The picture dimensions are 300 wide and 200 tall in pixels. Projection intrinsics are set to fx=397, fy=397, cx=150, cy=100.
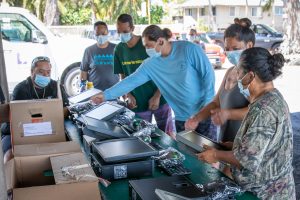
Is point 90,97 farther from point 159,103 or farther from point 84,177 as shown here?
point 84,177

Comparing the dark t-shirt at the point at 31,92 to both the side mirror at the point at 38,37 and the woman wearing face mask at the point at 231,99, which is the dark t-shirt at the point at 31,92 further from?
the side mirror at the point at 38,37

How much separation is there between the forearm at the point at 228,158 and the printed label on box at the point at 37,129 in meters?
1.10

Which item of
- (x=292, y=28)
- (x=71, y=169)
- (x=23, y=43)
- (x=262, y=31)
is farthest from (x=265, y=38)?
(x=71, y=169)

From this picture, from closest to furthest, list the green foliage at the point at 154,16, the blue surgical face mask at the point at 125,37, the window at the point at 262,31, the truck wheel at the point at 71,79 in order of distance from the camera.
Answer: the blue surgical face mask at the point at 125,37 → the truck wheel at the point at 71,79 → the window at the point at 262,31 → the green foliage at the point at 154,16

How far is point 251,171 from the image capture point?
1.74 m

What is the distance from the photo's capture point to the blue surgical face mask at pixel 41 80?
10.7ft

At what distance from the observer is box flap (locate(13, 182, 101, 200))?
133 centimetres

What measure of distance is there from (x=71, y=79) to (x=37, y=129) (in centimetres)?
513

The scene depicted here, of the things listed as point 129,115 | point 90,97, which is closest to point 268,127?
point 129,115

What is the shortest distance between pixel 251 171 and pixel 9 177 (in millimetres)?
1015

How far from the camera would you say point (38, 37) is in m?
6.93

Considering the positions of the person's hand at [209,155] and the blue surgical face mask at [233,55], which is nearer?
the person's hand at [209,155]

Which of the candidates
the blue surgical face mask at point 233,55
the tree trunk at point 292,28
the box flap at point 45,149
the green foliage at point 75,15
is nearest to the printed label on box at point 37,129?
the box flap at point 45,149

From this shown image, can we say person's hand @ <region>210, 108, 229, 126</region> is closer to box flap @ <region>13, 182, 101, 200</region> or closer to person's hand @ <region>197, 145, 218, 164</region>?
person's hand @ <region>197, 145, 218, 164</region>
